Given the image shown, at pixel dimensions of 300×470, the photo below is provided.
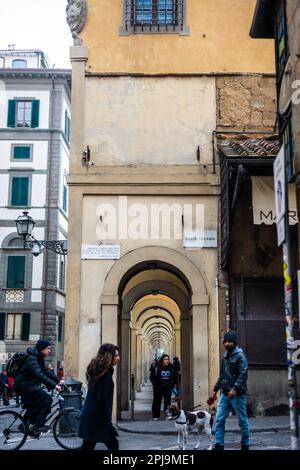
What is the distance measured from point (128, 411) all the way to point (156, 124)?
8.50 metres

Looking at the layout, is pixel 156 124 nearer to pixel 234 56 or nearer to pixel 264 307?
pixel 234 56

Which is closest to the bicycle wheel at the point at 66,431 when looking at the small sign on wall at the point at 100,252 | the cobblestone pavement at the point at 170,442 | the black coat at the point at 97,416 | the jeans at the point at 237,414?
the cobblestone pavement at the point at 170,442

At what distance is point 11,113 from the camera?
1641 inches

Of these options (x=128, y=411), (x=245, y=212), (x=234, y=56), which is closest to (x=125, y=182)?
(x=245, y=212)

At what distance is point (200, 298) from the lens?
1489 cm

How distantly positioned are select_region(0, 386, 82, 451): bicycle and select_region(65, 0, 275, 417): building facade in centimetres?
430

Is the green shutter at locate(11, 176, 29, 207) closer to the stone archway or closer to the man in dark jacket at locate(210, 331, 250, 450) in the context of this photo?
the stone archway

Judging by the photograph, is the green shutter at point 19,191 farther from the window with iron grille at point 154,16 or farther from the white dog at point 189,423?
the white dog at point 189,423

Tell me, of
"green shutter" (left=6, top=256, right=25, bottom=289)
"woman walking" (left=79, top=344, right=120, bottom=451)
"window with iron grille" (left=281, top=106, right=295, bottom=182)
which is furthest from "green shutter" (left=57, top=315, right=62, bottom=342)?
"woman walking" (left=79, top=344, right=120, bottom=451)

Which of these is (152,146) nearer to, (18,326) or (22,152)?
(18,326)

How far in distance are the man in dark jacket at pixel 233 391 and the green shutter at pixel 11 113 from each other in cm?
3445

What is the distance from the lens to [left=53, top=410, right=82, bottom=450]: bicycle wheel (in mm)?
10086

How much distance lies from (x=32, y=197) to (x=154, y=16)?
25.6 m

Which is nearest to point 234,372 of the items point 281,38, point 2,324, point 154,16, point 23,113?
point 281,38
